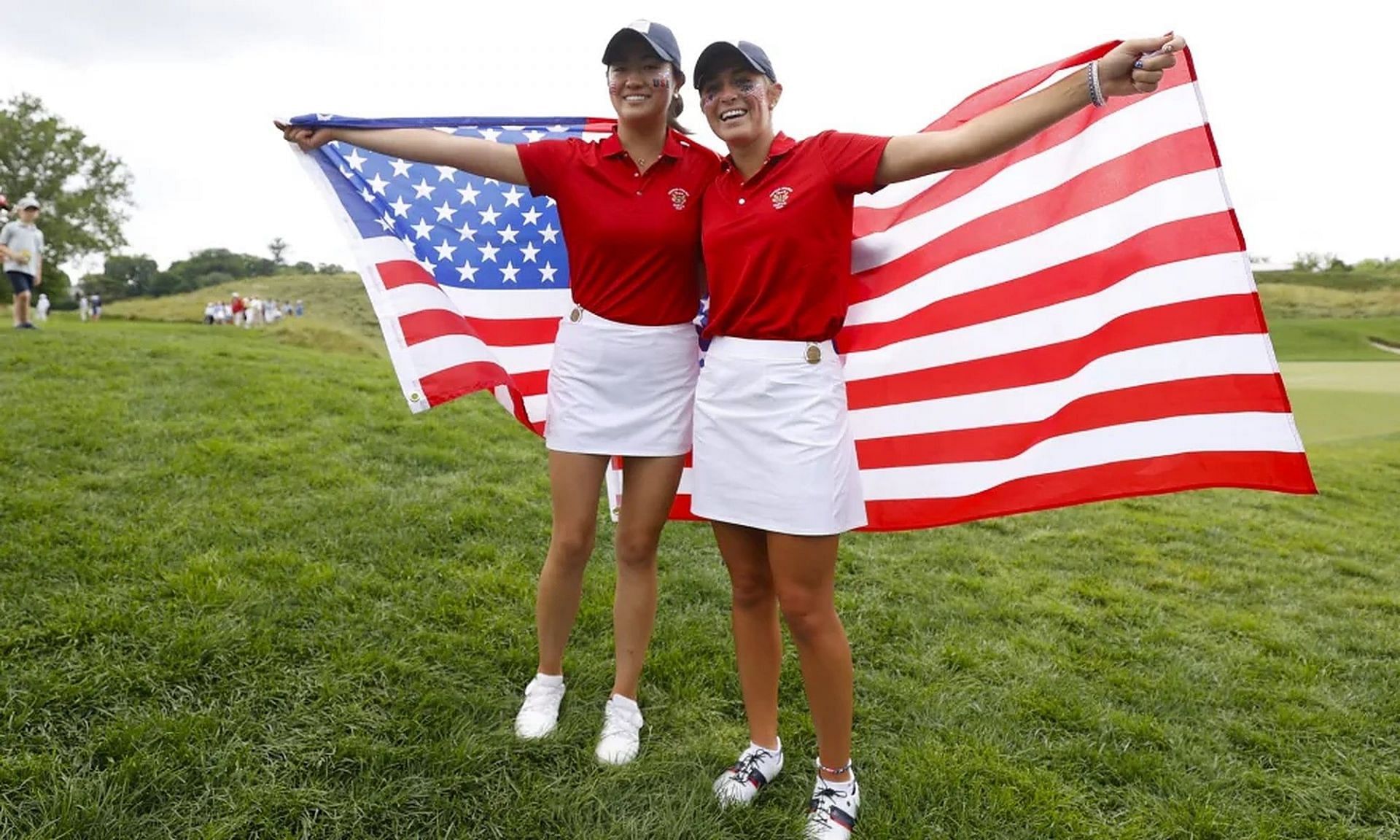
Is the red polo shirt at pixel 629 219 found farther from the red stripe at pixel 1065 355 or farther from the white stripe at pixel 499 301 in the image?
the red stripe at pixel 1065 355

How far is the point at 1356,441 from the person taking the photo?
9977mm

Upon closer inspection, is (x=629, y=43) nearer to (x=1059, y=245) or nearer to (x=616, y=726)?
(x=1059, y=245)

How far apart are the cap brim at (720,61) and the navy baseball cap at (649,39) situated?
188mm

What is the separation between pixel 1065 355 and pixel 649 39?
1589 millimetres

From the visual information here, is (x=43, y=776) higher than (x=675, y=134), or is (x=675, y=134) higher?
(x=675, y=134)

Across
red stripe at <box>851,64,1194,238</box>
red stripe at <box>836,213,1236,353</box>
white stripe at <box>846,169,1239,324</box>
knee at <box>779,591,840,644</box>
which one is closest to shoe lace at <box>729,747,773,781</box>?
knee at <box>779,591,840,644</box>

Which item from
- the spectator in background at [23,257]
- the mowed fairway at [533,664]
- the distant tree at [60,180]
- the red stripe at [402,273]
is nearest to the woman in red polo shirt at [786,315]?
the mowed fairway at [533,664]

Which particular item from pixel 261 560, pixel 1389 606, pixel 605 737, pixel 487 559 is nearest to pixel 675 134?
pixel 605 737

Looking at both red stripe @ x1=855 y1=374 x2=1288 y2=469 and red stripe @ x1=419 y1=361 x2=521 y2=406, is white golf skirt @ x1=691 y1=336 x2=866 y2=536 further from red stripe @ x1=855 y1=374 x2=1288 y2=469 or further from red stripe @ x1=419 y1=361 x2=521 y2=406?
red stripe @ x1=419 y1=361 x2=521 y2=406

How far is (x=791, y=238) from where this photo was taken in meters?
2.11

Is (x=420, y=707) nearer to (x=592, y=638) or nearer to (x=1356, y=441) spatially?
(x=592, y=638)

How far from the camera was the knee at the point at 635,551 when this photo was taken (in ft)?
8.42

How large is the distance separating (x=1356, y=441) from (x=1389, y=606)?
6988 millimetres

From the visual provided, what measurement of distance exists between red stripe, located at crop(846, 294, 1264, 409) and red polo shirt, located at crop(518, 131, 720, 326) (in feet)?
2.89
